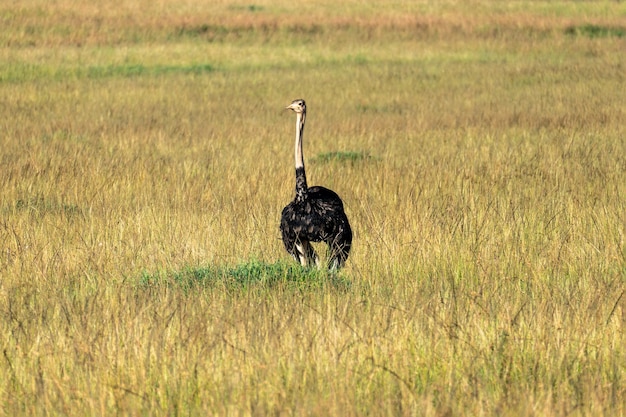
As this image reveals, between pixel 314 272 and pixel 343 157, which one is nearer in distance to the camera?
pixel 314 272

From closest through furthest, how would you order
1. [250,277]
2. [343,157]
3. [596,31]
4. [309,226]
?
[250,277], [309,226], [343,157], [596,31]

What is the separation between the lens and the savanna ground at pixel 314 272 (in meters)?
4.25

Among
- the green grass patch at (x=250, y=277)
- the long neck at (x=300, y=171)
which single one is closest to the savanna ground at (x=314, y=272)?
the green grass patch at (x=250, y=277)

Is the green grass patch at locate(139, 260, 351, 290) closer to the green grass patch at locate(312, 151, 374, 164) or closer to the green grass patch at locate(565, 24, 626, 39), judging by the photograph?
the green grass patch at locate(312, 151, 374, 164)

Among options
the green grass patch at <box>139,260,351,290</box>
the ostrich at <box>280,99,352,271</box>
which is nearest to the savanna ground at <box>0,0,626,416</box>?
the green grass patch at <box>139,260,351,290</box>

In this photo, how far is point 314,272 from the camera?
20.2 feet

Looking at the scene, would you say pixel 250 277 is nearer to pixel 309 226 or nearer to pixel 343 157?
pixel 309 226

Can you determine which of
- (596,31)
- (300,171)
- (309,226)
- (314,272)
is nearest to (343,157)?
(300,171)

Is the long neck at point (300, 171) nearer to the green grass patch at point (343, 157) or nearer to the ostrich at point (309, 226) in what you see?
the ostrich at point (309, 226)

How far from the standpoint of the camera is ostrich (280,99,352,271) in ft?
21.4

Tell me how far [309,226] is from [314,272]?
0.46m

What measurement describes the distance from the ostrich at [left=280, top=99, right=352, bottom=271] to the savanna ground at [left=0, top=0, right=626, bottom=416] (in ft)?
0.48

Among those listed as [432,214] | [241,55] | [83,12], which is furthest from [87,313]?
[83,12]

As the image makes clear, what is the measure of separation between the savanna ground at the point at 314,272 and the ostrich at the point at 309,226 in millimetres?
147
